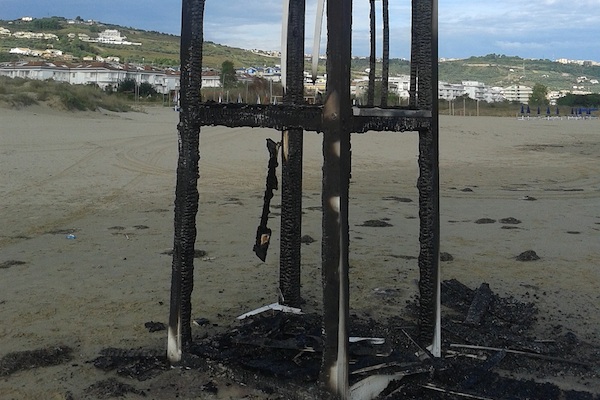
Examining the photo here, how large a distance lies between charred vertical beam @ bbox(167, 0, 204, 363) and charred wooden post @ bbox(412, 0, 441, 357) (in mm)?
1341

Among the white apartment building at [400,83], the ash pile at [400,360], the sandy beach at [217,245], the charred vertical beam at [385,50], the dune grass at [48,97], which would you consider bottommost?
the ash pile at [400,360]

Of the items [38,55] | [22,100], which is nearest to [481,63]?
[38,55]

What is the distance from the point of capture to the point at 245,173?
14.4 m

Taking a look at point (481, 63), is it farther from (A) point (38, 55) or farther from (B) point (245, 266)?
(B) point (245, 266)

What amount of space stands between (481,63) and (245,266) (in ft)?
672

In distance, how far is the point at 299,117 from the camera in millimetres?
3486

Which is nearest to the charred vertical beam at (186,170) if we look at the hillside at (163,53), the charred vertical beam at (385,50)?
the charred vertical beam at (385,50)

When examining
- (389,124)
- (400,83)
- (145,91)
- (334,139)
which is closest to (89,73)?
(145,91)

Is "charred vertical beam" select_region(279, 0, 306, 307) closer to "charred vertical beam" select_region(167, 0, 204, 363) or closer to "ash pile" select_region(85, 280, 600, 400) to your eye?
"ash pile" select_region(85, 280, 600, 400)

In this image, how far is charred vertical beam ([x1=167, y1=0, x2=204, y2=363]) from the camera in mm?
3773

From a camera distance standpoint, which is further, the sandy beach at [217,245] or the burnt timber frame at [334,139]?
the sandy beach at [217,245]

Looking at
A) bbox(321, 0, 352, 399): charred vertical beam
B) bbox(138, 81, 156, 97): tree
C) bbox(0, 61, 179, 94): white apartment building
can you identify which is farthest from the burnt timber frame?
bbox(0, 61, 179, 94): white apartment building

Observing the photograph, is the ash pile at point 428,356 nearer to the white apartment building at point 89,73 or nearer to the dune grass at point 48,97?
the dune grass at point 48,97

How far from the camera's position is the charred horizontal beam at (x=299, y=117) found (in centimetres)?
345
